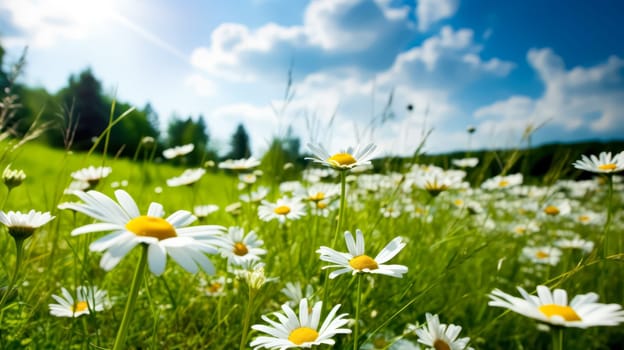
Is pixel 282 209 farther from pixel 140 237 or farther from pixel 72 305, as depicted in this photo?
pixel 140 237

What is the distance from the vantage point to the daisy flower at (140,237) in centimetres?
57

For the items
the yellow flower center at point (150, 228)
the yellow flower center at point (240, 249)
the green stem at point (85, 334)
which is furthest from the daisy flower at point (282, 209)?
the yellow flower center at point (150, 228)

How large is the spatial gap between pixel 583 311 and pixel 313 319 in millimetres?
516

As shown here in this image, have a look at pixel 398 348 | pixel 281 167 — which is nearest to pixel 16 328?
pixel 398 348

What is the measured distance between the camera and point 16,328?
128 cm

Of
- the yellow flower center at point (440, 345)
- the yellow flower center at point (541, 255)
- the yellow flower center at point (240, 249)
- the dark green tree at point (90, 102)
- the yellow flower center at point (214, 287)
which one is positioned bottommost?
the yellow flower center at point (541, 255)

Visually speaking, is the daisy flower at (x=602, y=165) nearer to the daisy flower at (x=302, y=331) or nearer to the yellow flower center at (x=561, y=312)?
the yellow flower center at (x=561, y=312)

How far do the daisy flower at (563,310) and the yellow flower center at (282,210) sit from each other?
112 centimetres

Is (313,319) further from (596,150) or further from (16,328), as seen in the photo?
(596,150)

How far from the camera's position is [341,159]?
1138 mm

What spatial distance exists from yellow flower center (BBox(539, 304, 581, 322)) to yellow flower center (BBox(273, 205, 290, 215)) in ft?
3.78

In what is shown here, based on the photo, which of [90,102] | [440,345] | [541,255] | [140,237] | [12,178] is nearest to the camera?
[140,237]

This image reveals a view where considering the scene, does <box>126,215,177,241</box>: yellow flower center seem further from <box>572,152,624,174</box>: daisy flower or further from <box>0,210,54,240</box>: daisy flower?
<box>572,152,624,174</box>: daisy flower

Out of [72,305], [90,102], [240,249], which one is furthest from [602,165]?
[90,102]
